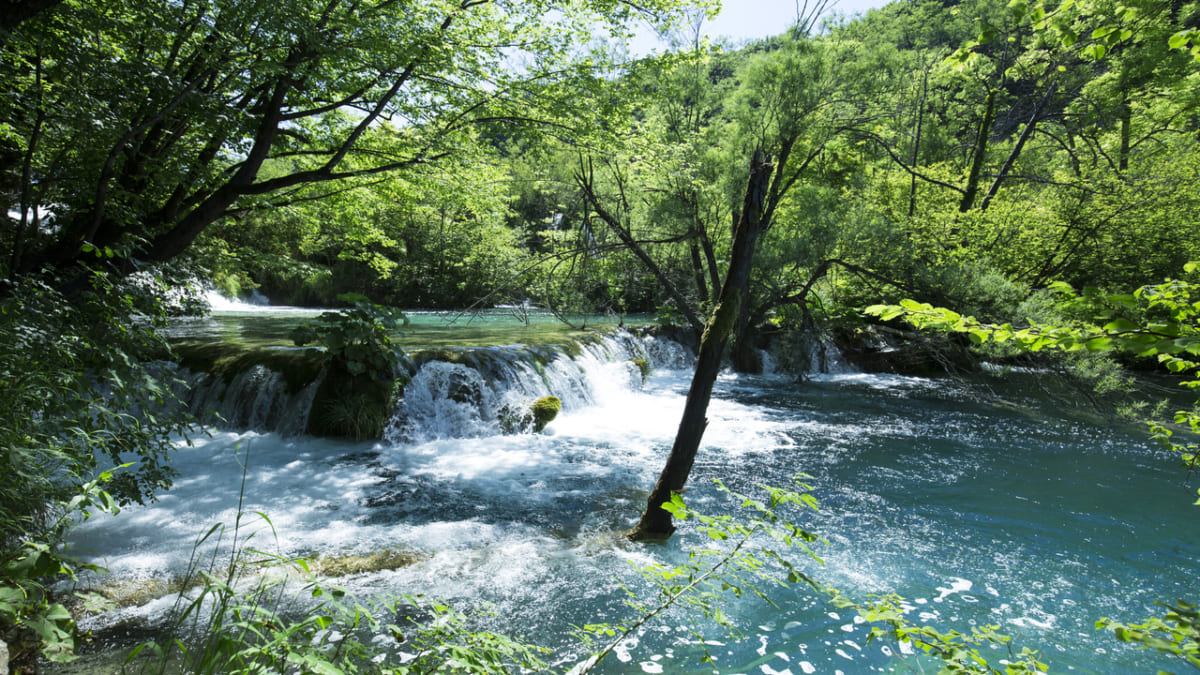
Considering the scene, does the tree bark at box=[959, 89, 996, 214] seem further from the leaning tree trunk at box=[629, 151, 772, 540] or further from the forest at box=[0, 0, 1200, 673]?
the leaning tree trunk at box=[629, 151, 772, 540]

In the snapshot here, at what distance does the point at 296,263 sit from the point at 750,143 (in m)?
9.80

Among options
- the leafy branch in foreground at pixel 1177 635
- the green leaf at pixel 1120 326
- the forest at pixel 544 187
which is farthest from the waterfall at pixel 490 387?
the green leaf at pixel 1120 326

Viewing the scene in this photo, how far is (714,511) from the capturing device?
18.7 feet

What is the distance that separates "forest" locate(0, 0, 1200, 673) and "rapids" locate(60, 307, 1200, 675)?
3.80 ft

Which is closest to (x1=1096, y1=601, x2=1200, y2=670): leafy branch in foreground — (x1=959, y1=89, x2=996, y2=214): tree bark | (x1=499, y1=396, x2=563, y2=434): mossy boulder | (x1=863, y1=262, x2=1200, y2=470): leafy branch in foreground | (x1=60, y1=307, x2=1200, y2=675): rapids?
→ (x1=863, y1=262, x2=1200, y2=470): leafy branch in foreground

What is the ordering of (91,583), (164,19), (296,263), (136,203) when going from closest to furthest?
(91,583)
(164,19)
(136,203)
(296,263)

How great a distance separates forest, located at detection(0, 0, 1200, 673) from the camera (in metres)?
2.66

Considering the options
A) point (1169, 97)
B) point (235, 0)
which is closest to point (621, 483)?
point (235, 0)

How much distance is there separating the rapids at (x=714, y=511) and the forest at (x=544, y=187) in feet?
3.80

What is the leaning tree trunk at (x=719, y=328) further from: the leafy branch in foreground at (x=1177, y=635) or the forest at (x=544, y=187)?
the leafy branch in foreground at (x=1177, y=635)

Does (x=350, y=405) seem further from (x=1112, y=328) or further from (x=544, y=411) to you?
(x=1112, y=328)

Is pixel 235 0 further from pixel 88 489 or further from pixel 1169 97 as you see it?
pixel 1169 97

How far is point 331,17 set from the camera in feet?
17.1

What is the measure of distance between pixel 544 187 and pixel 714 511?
699cm
